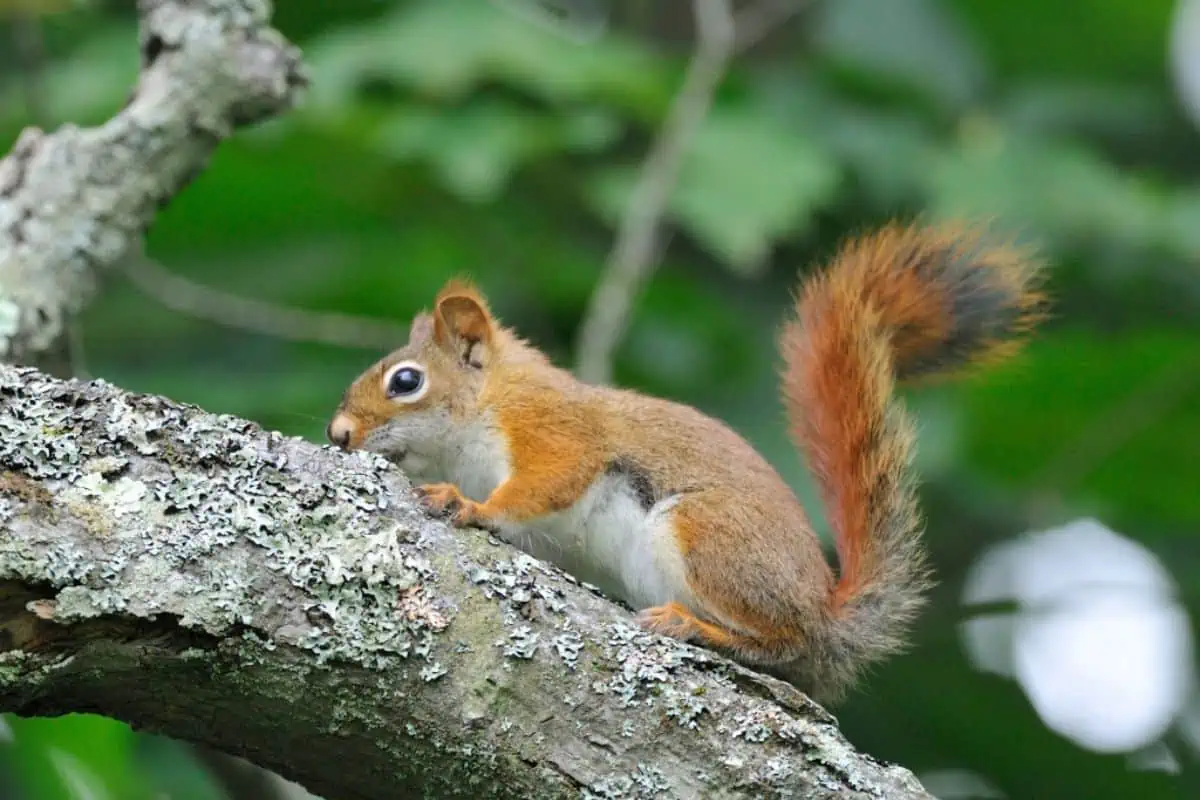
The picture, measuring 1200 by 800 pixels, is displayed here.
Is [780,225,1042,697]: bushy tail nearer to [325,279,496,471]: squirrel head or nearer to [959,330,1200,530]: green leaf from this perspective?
[325,279,496,471]: squirrel head

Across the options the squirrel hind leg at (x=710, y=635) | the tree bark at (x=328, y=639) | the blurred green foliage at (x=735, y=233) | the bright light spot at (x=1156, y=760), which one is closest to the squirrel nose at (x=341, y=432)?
the blurred green foliage at (x=735, y=233)

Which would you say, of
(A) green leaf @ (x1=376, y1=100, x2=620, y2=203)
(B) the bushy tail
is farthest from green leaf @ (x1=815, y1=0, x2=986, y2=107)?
(B) the bushy tail

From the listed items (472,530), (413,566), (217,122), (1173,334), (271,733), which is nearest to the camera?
(271,733)

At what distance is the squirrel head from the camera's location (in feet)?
9.10

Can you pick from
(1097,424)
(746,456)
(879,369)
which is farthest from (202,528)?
(1097,424)

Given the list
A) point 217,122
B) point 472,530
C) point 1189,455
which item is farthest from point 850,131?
point 472,530

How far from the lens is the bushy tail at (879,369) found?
2.54 meters

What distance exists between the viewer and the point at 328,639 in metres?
1.65

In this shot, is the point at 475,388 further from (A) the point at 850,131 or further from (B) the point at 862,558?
(A) the point at 850,131

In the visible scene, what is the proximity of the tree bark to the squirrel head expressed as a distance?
848 mm

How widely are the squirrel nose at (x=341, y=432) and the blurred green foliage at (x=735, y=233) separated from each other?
26 cm

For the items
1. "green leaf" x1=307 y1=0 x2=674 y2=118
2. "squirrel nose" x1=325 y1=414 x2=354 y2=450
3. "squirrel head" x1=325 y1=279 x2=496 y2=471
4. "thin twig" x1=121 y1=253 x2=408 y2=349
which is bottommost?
"squirrel nose" x1=325 y1=414 x2=354 y2=450

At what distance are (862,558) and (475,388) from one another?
833mm

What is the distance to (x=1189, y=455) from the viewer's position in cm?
378
